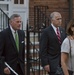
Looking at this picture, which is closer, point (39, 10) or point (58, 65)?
point (58, 65)

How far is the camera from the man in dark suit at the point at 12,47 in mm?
6723

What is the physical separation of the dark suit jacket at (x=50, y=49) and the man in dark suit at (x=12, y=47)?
1.48 ft

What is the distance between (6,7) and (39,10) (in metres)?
1.33

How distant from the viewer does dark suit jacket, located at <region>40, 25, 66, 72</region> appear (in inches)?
278

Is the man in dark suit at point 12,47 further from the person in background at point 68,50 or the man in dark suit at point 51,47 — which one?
the person in background at point 68,50

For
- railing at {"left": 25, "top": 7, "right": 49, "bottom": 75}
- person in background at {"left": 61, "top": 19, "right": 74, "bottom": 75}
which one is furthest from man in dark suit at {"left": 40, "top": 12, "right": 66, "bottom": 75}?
person in background at {"left": 61, "top": 19, "right": 74, "bottom": 75}

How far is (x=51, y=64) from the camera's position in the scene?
7105 millimetres

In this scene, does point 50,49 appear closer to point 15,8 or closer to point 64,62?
point 64,62

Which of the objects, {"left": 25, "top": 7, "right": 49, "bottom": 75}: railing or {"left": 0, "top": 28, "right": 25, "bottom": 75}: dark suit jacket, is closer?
{"left": 0, "top": 28, "right": 25, "bottom": 75}: dark suit jacket

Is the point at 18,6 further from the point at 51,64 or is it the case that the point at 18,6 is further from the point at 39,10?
the point at 51,64

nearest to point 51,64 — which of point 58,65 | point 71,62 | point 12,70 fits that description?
point 58,65

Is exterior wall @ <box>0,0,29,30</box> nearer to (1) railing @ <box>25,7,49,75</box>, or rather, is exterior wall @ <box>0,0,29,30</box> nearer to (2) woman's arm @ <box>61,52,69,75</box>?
(1) railing @ <box>25,7,49,75</box>

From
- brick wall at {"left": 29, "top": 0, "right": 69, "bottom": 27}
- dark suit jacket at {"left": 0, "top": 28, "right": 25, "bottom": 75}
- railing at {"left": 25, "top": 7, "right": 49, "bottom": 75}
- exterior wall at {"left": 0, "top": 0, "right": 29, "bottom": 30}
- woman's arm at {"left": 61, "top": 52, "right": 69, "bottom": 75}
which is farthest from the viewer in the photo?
brick wall at {"left": 29, "top": 0, "right": 69, "bottom": 27}

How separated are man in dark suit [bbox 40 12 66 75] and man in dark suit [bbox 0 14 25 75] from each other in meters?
0.46
